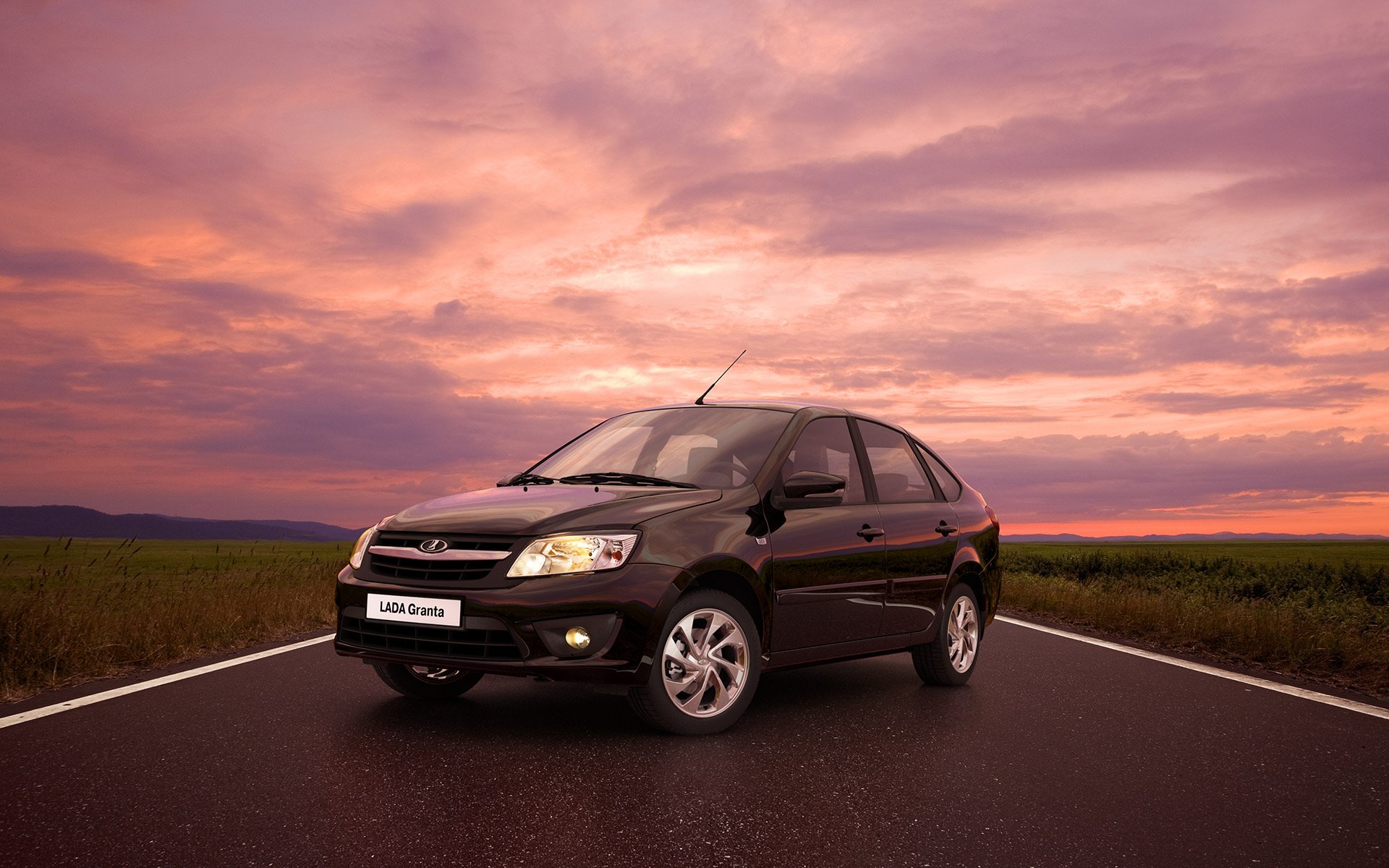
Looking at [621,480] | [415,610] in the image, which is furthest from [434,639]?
[621,480]

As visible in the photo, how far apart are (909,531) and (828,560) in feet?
3.45

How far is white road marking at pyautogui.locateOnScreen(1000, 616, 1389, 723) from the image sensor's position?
6719 millimetres

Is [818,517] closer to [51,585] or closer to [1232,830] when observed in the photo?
[1232,830]

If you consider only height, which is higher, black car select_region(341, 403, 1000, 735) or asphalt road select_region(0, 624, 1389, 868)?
black car select_region(341, 403, 1000, 735)

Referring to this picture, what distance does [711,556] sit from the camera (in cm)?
564

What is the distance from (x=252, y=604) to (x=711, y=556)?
682 centimetres

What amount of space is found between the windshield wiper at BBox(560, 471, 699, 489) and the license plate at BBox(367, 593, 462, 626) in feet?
4.36

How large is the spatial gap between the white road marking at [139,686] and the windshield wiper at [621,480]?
293 centimetres

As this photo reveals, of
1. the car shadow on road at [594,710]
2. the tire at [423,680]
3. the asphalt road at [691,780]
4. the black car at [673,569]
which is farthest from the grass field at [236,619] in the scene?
the black car at [673,569]

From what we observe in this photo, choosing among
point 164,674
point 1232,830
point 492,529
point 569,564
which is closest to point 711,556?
point 569,564

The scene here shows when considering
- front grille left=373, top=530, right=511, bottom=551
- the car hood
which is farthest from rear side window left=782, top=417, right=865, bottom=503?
front grille left=373, top=530, right=511, bottom=551

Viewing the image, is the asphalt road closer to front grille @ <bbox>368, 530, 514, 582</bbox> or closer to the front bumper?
the front bumper

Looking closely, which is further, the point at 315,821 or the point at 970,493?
the point at 970,493

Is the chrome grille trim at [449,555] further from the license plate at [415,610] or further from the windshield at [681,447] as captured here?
the windshield at [681,447]
